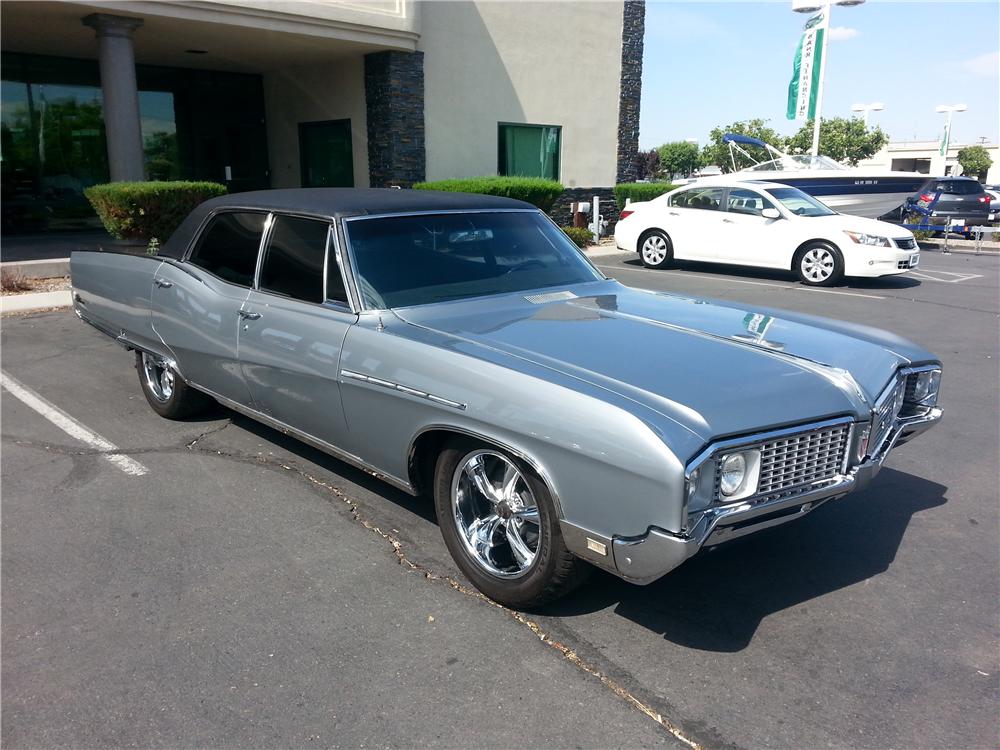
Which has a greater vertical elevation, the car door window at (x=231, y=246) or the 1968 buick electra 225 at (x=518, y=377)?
the car door window at (x=231, y=246)

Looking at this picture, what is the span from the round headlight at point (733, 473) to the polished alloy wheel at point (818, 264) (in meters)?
10.5

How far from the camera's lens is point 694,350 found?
337 centimetres

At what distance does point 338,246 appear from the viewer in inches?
161

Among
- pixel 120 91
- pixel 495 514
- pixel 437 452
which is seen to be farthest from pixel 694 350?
pixel 120 91

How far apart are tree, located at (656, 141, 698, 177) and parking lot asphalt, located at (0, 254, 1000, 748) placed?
82.4 m

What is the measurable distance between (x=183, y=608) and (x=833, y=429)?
8.84 feet

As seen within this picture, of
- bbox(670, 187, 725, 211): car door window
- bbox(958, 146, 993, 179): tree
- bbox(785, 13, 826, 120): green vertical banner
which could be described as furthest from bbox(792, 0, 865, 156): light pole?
bbox(958, 146, 993, 179): tree

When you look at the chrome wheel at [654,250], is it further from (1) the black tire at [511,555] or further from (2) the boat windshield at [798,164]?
(1) the black tire at [511,555]

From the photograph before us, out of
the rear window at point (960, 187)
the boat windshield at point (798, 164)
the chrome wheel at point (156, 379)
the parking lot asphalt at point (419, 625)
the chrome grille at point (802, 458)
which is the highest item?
the boat windshield at point (798, 164)

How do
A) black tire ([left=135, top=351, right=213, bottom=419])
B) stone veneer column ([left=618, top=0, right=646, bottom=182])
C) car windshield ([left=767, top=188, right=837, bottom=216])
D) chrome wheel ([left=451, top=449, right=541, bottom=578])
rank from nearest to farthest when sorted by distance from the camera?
chrome wheel ([left=451, top=449, right=541, bottom=578]) → black tire ([left=135, top=351, right=213, bottom=419]) → car windshield ([left=767, top=188, right=837, bottom=216]) → stone veneer column ([left=618, top=0, right=646, bottom=182])

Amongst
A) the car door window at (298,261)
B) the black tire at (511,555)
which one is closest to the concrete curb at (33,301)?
the car door window at (298,261)

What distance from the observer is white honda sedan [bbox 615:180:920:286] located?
1207 centimetres

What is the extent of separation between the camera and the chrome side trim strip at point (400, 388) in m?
3.24

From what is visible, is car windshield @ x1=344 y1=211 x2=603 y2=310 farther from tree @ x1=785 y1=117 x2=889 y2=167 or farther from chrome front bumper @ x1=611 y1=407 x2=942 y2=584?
tree @ x1=785 y1=117 x2=889 y2=167
